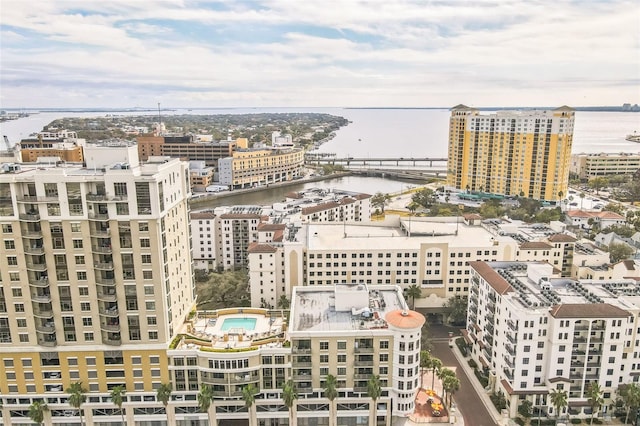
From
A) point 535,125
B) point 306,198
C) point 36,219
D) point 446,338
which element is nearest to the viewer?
point 36,219

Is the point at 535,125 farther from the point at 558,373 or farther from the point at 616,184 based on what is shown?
the point at 558,373

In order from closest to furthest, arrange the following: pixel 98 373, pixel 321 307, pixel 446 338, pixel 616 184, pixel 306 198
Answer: pixel 98 373, pixel 321 307, pixel 446 338, pixel 306 198, pixel 616 184

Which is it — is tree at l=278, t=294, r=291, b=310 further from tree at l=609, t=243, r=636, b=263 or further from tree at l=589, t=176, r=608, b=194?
tree at l=589, t=176, r=608, b=194

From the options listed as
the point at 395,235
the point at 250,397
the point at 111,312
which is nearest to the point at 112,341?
the point at 111,312

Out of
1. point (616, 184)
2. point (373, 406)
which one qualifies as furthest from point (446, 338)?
point (616, 184)

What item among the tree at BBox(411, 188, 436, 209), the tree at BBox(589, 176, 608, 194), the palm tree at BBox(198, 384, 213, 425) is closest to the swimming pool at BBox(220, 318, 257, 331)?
the palm tree at BBox(198, 384, 213, 425)

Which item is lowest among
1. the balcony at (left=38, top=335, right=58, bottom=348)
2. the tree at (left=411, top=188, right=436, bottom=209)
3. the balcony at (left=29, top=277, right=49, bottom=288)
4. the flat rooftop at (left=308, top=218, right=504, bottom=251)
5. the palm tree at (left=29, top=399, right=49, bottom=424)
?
the palm tree at (left=29, top=399, right=49, bottom=424)
